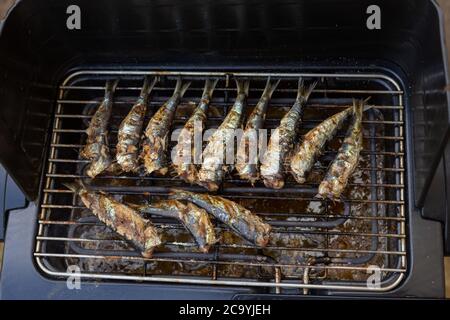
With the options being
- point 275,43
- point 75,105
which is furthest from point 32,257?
point 275,43

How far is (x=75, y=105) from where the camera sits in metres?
3.42

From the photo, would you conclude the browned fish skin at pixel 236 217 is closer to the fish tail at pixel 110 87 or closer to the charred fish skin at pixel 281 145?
the charred fish skin at pixel 281 145

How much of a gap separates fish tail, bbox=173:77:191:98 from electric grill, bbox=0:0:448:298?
6cm

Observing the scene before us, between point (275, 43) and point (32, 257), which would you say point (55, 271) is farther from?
point (275, 43)

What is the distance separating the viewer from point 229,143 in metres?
3.06

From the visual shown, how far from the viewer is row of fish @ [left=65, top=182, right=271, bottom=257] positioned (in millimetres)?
2906

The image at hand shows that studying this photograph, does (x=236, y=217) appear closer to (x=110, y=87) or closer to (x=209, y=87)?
(x=209, y=87)

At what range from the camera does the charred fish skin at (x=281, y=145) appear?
2980 mm

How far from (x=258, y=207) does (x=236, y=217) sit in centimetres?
35

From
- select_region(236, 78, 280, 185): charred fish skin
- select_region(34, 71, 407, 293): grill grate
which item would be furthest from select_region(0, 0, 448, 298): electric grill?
select_region(236, 78, 280, 185): charred fish skin

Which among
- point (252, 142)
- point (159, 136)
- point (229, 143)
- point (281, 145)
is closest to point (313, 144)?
point (281, 145)

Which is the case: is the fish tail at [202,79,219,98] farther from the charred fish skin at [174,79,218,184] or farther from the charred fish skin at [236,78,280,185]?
the charred fish skin at [236,78,280,185]
